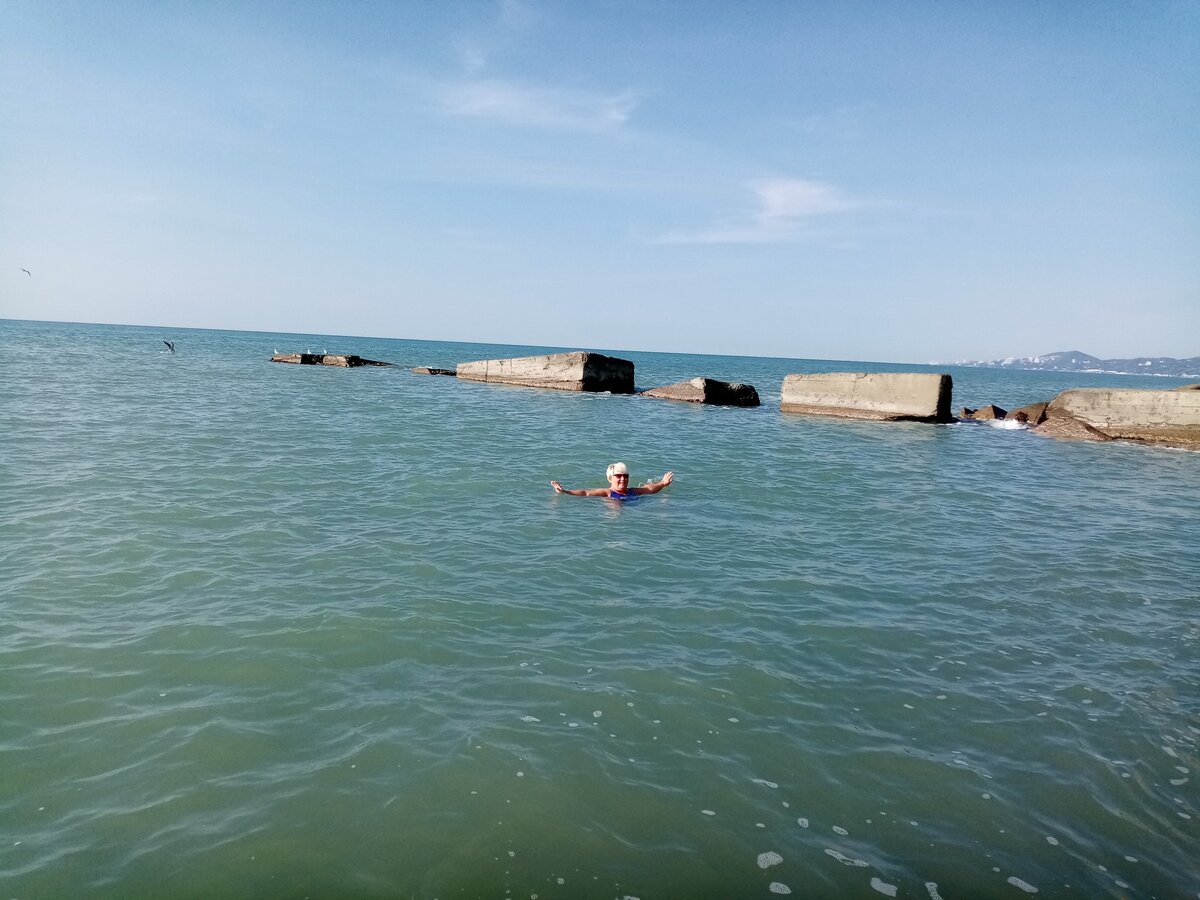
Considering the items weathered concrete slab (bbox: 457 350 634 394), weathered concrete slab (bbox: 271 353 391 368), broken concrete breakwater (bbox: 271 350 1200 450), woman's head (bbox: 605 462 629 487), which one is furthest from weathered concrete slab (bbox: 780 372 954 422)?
weathered concrete slab (bbox: 271 353 391 368)

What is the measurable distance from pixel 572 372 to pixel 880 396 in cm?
1472

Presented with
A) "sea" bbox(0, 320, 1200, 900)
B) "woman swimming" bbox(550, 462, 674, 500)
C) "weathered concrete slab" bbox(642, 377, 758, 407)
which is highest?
"weathered concrete slab" bbox(642, 377, 758, 407)

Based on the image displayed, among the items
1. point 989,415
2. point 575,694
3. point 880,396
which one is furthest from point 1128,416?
point 575,694

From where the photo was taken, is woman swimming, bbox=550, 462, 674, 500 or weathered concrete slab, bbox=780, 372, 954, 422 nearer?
woman swimming, bbox=550, 462, 674, 500

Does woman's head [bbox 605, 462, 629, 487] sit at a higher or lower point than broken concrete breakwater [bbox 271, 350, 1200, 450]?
lower

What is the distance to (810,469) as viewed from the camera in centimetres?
1509

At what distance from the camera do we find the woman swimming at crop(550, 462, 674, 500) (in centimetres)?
1102

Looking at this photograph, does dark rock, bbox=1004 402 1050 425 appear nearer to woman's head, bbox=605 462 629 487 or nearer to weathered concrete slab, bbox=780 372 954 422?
weathered concrete slab, bbox=780 372 954 422

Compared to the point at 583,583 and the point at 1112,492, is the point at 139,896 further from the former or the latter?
the point at 1112,492

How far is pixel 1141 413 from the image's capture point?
22047 millimetres

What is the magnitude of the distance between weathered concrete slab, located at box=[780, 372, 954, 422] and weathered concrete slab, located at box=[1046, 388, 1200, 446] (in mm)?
4372

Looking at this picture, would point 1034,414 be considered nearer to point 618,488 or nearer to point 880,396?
point 880,396

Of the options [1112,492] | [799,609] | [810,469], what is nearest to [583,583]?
[799,609]

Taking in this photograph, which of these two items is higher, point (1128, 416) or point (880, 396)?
point (880, 396)
